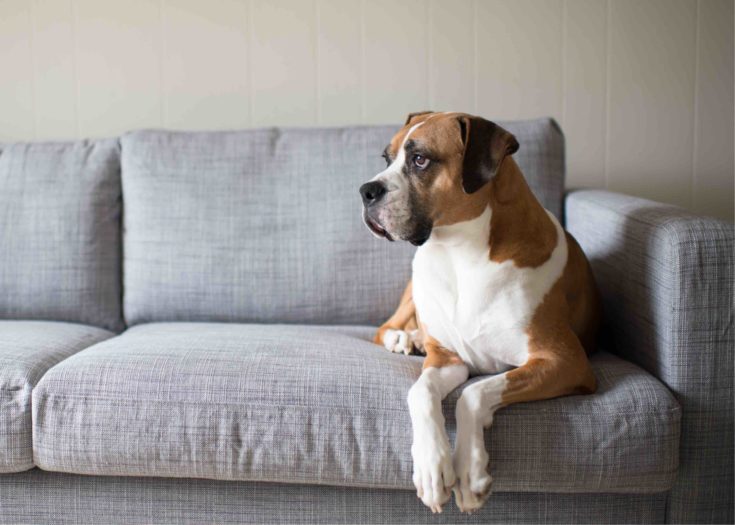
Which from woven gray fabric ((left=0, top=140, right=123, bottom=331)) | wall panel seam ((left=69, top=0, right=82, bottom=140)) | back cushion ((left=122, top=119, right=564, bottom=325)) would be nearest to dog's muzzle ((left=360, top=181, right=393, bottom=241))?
back cushion ((left=122, top=119, right=564, bottom=325))

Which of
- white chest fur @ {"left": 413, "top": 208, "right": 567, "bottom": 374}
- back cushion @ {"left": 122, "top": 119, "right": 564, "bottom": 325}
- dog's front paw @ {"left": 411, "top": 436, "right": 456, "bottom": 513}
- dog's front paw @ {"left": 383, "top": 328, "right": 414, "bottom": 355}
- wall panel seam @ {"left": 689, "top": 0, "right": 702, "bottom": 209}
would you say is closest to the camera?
dog's front paw @ {"left": 411, "top": 436, "right": 456, "bottom": 513}

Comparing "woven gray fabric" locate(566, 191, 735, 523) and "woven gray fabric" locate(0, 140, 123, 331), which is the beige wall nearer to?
"woven gray fabric" locate(0, 140, 123, 331)

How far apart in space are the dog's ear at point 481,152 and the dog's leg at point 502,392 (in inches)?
14.1

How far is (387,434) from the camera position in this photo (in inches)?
61.4

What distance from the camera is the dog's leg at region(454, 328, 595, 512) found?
1.48 metres

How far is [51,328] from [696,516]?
61.9 inches

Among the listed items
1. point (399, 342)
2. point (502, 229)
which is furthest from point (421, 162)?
point (399, 342)

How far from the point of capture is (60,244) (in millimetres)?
2273

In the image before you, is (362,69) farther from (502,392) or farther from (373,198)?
→ (502,392)

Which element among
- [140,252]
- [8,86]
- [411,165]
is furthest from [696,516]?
[8,86]

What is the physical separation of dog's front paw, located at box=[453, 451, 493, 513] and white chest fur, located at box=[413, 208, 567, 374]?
0.29 metres

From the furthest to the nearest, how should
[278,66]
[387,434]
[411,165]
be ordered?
1. [278,66]
2. [411,165]
3. [387,434]

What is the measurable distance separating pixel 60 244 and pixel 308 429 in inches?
42.5

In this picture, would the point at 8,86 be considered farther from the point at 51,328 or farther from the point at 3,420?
the point at 3,420
